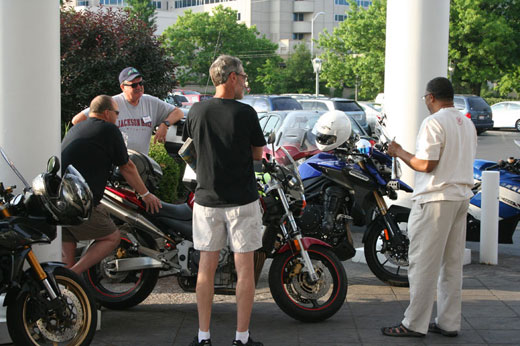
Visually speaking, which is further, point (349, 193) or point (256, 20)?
point (256, 20)

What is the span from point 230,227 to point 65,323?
1193 mm

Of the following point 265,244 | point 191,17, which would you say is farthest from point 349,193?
point 191,17

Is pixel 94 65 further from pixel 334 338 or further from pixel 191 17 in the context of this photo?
pixel 191 17

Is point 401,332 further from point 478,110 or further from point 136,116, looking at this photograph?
point 478,110

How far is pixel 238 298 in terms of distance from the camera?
499 centimetres

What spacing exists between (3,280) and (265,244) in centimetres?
205

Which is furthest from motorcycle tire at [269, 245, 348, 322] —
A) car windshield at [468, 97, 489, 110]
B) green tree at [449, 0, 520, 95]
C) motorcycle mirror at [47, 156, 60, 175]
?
green tree at [449, 0, 520, 95]

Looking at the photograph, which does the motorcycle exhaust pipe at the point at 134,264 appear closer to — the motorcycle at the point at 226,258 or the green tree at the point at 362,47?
the motorcycle at the point at 226,258

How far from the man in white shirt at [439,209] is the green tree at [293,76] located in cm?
6493

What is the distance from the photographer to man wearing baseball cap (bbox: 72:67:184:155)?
714 centimetres

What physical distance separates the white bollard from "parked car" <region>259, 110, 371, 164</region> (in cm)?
166

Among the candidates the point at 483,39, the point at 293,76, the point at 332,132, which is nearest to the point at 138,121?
the point at 332,132

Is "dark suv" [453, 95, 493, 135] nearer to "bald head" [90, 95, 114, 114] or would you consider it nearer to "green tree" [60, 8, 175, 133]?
"green tree" [60, 8, 175, 133]

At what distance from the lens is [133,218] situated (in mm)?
6012
